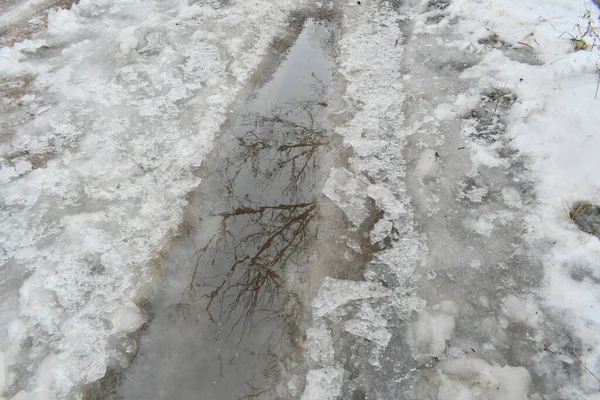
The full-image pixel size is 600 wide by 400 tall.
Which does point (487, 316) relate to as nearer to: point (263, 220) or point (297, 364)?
point (297, 364)

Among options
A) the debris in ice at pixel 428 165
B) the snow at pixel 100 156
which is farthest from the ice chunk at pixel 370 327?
the snow at pixel 100 156

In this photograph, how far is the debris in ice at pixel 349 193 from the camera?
3982 mm

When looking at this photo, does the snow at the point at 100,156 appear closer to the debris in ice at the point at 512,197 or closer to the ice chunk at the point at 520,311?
the ice chunk at the point at 520,311

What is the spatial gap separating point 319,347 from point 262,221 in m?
1.39

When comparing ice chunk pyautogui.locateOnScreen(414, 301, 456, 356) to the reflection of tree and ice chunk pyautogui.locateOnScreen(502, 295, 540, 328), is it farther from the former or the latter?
the reflection of tree

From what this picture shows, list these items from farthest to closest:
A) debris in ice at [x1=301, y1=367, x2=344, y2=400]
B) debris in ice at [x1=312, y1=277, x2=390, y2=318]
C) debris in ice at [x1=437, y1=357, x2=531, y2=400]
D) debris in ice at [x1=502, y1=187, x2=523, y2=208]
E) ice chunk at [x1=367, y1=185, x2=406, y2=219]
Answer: ice chunk at [x1=367, y1=185, x2=406, y2=219] → debris in ice at [x1=502, y1=187, x2=523, y2=208] → debris in ice at [x1=312, y1=277, x2=390, y2=318] → debris in ice at [x1=301, y1=367, x2=344, y2=400] → debris in ice at [x1=437, y1=357, x2=531, y2=400]

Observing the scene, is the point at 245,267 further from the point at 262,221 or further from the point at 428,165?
the point at 428,165

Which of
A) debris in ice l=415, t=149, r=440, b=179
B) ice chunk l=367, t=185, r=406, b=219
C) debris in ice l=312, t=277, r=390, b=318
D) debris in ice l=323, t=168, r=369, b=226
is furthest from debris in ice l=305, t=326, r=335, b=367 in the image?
debris in ice l=415, t=149, r=440, b=179

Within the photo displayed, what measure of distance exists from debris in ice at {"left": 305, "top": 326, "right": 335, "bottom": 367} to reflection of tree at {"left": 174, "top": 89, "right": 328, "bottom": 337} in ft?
0.97

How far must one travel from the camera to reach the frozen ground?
295 centimetres

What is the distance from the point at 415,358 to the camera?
9.75ft

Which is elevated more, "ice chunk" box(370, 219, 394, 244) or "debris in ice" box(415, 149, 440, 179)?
"debris in ice" box(415, 149, 440, 179)

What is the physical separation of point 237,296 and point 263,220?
0.87 m

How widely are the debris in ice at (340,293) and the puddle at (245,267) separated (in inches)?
6.9
